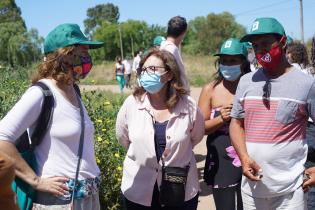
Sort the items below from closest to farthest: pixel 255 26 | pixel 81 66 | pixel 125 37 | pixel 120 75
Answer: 1. pixel 81 66
2. pixel 255 26
3. pixel 120 75
4. pixel 125 37

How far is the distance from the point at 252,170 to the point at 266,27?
3.03ft

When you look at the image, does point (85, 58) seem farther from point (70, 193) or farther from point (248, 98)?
point (248, 98)

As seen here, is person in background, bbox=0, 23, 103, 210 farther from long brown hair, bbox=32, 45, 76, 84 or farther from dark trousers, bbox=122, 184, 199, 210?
dark trousers, bbox=122, 184, 199, 210

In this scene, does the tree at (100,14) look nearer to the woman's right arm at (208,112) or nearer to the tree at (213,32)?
the tree at (213,32)

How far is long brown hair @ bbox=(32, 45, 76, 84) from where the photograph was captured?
8.59 feet

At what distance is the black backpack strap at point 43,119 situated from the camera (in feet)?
8.05

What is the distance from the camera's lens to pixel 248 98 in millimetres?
2992

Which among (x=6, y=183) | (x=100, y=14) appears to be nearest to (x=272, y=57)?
(x=6, y=183)

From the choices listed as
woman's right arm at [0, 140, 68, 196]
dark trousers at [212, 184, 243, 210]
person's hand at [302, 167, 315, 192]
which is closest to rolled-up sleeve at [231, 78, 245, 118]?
person's hand at [302, 167, 315, 192]

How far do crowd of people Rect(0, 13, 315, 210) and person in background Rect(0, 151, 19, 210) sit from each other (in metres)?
0.82

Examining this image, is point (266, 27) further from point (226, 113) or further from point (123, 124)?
point (123, 124)

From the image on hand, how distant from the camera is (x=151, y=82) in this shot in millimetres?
3266

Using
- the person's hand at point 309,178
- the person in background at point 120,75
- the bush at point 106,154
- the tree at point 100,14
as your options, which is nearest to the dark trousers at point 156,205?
the person's hand at point 309,178

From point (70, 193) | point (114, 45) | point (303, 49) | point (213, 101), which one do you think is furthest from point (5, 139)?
point (114, 45)
